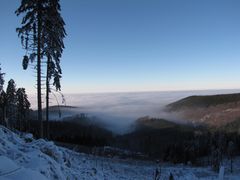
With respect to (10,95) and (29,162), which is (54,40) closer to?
(29,162)

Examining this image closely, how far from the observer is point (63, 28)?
24422 millimetres

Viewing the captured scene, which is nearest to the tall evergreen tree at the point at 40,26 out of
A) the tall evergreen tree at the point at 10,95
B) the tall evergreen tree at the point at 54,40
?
the tall evergreen tree at the point at 54,40

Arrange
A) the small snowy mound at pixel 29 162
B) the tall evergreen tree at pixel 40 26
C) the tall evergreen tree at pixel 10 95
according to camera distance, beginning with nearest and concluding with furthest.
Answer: the small snowy mound at pixel 29 162 < the tall evergreen tree at pixel 40 26 < the tall evergreen tree at pixel 10 95

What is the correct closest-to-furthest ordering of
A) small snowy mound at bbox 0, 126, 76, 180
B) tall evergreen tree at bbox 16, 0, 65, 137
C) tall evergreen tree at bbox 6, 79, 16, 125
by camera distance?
small snowy mound at bbox 0, 126, 76, 180 → tall evergreen tree at bbox 16, 0, 65, 137 → tall evergreen tree at bbox 6, 79, 16, 125

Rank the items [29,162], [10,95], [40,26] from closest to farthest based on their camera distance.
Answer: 1. [29,162]
2. [40,26]
3. [10,95]

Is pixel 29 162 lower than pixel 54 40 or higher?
lower

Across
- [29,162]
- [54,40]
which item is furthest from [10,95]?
[29,162]

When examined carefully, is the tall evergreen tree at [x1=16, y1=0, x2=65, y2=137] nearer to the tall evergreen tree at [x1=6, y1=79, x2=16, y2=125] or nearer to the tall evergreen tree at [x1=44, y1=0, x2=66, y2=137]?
the tall evergreen tree at [x1=44, y1=0, x2=66, y2=137]

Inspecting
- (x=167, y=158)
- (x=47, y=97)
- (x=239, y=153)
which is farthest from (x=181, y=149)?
(x=47, y=97)

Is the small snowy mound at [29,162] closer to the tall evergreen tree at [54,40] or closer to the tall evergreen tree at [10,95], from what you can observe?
the tall evergreen tree at [54,40]

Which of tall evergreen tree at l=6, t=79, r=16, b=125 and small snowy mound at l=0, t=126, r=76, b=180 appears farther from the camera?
tall evergreen tree at l=6, t=79, r=16, b=125

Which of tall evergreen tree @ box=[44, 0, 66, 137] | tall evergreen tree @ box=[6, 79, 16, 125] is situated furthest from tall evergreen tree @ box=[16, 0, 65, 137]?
tall evergreen tree @ box=[6, 79, 16, 125]

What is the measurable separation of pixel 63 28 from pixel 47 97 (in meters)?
6.02

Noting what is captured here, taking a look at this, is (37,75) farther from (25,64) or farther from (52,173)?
(52,173)
